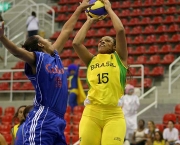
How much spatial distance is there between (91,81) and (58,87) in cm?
146

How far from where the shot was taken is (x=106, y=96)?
7324mm

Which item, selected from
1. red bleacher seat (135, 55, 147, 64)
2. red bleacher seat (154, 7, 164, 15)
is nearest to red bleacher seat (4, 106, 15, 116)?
red bleacher seat (135, 55, 147, 64)

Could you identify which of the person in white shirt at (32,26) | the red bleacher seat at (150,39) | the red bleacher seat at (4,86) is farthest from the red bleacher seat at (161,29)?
the red bleacher seat at (4,86)

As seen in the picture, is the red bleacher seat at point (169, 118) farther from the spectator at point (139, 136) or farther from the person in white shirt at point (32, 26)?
the person in white shirt at point (32, 26)

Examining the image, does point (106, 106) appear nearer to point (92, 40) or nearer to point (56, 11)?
point (92, 40)

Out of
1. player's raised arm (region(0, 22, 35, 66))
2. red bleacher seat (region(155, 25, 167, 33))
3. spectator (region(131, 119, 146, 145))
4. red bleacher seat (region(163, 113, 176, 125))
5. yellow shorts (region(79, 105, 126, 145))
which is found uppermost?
red bleacher seat (region(155, 25, 167, 33))

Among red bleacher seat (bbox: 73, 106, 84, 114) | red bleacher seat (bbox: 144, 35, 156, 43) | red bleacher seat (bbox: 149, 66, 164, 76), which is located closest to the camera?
red bleacher seat (bbox: 73, 106, 84, 114)

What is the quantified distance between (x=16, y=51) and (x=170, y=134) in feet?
27.4

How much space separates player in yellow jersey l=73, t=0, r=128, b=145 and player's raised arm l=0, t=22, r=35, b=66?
1.63 meters

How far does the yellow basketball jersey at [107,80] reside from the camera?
7344 mm

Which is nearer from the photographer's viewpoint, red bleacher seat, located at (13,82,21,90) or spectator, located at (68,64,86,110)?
spectator, located at (68,64,86,110)

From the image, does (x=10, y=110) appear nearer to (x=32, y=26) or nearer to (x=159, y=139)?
(x=32, y=26)

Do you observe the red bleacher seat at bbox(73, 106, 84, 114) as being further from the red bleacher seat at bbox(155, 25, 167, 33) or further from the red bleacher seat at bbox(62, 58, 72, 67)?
the red bleacher seat at bbox(155, 25, 167, 33)

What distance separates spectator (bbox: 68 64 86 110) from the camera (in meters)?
15.8
